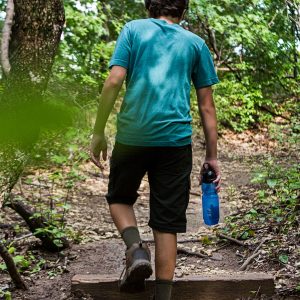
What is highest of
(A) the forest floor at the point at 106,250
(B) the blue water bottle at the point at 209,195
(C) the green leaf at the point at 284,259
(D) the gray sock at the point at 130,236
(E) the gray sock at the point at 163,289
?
(B) the blue water bottle at the point at 209,195

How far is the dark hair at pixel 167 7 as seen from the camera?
8.91 ft

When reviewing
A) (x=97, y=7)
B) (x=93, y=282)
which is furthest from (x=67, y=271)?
(x=97, y=7)

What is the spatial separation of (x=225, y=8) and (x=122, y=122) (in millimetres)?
9213

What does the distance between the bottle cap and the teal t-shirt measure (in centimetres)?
33

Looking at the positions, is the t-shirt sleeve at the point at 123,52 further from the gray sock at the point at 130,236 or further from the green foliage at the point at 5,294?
the green foliage at the point at 5,294

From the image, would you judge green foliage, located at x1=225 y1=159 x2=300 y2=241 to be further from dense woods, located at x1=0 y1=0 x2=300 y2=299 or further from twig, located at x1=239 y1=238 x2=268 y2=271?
twig, located at x1=239 y1=238 x2=268 y2=271

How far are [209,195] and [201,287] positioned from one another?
0.68m

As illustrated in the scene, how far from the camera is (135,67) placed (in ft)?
8.75

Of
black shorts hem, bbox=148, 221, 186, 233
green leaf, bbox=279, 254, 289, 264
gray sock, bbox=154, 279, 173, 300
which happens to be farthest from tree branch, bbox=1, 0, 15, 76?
green leaf, bbox=279, 254, 289, 264

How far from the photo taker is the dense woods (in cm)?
69

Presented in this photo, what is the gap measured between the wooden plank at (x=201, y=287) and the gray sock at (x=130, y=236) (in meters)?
0.58

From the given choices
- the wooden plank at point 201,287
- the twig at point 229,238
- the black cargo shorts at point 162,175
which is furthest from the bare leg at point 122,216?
the twig at point 229,238

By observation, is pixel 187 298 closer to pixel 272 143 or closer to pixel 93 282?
pixel 93 282

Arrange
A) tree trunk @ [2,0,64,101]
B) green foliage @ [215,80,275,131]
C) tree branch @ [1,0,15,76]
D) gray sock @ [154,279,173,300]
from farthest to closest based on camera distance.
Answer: green foliage @ [215,80,275,131], tree trunk @ [2,0,64,101], tree branch @ [1,0,15,76], gray sock @ [154,279,173,300]
